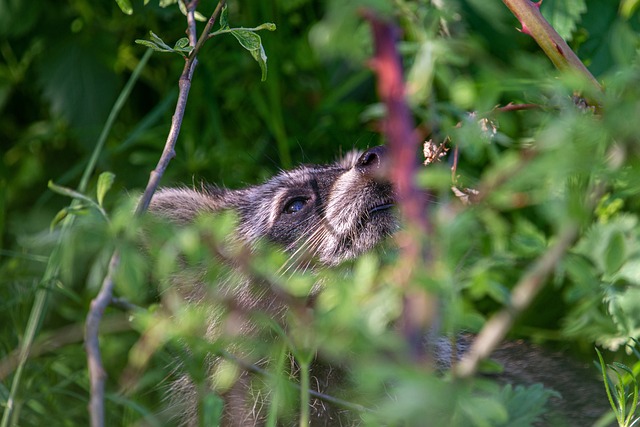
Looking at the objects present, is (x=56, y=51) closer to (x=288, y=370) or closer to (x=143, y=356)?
(x=288, y=370)

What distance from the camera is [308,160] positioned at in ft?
15.7

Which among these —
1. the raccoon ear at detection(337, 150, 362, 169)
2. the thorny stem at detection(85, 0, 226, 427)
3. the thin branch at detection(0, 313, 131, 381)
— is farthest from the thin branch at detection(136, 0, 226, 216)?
the thin branch at detection(0, 313, 131, 381)

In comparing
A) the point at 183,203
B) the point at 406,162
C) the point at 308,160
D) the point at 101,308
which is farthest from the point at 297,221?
the point at 406,162

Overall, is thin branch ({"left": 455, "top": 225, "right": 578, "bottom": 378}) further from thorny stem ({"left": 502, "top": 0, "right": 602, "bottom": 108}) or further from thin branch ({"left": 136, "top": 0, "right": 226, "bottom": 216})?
thorny stem ({"left": 502, "top": 0, "right": 602, "bottom": 108})

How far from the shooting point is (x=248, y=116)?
201 inches

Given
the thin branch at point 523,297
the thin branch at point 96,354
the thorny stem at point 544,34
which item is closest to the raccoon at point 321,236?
the thorny stem at point 544,34

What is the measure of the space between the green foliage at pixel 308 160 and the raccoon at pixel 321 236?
0.38 ft

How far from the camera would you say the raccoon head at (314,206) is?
3.26 metres

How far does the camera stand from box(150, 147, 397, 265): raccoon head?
3256mm

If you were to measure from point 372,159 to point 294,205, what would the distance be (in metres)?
0.76

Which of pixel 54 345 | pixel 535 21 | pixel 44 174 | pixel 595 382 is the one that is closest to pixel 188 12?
pixel 535 21

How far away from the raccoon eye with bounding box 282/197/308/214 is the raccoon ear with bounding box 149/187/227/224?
53 centimetres

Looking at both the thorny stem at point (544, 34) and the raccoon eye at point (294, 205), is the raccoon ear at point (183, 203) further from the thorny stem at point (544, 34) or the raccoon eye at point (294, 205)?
the thorny stem at point (544, 34)

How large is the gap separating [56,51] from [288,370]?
2.35 meters
